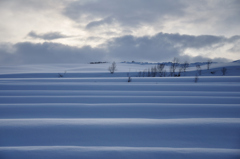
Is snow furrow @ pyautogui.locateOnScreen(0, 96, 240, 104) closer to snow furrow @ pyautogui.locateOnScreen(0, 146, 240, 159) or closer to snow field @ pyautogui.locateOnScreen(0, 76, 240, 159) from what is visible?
snow field @ pyautogui.locateOnScreen(0, 76, 240, 159)

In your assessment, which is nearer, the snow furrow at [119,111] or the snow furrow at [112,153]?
the snow furrow at [112,153]

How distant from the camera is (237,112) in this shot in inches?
138

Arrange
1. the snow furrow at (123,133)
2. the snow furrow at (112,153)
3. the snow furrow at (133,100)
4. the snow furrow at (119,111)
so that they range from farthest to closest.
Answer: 1. the snow furrow at (133,100)
2. the snow furrow at (119,111)
3. the snow furrow at (123,133)
4. the snow furrow at (112,153)

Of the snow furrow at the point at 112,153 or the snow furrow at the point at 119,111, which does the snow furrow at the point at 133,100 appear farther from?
the snow furrow at the point at 112,153

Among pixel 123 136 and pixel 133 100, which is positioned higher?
pixel 133 100

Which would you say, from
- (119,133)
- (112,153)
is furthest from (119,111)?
(112,153)

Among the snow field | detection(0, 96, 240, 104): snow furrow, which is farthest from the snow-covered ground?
detection(0, 96, 240, 104): snow furrow

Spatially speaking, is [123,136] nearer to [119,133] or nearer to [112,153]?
[119,133]

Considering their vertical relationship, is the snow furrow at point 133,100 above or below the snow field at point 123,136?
above

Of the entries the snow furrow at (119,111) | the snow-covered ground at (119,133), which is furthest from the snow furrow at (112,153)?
the snow furrow at (119,111)

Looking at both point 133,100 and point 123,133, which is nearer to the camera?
point 123,133

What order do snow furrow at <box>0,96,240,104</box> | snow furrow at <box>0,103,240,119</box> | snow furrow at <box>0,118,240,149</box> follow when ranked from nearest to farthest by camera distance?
snow furrow at <box>0,118,240,149</box> → snow furrow at <box>0,103,240,119</box> → snow furrow at <box>0,96,240,104</box>

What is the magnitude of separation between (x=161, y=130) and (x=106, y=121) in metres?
1.05

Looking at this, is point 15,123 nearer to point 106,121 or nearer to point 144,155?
point 106,121
